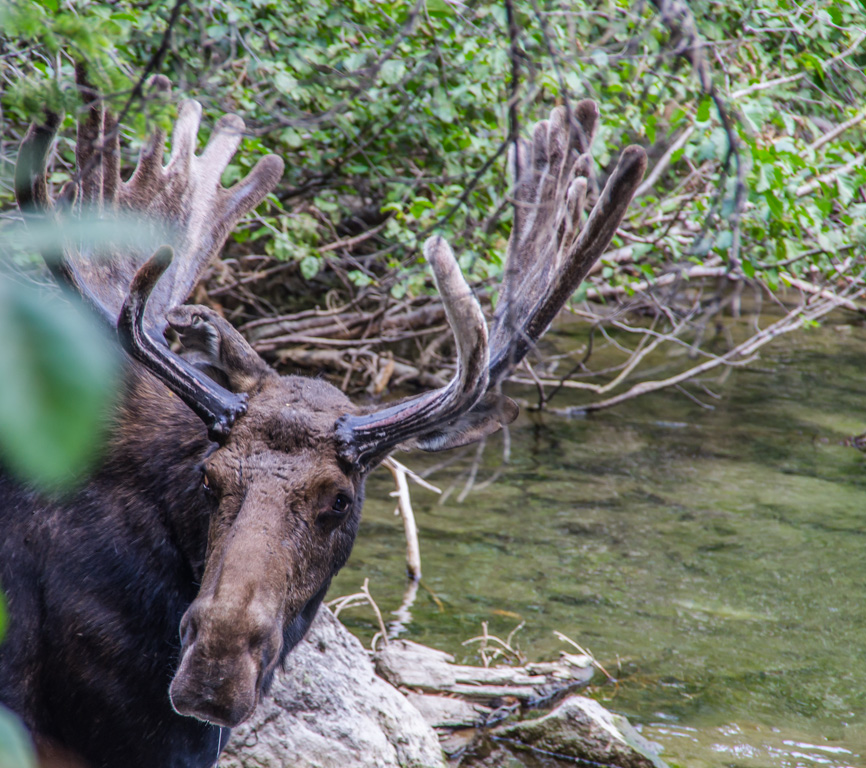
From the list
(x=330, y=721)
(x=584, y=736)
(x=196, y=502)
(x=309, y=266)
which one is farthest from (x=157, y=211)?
(x=309, y=266)

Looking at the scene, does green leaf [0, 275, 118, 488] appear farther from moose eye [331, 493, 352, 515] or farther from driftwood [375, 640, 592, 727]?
driftwood [375, 640, 592, 727]

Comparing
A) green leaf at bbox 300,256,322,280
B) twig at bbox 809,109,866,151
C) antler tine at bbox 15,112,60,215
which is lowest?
green leaf at bbox 300,256,322,280

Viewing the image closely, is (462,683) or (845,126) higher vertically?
(845,126)

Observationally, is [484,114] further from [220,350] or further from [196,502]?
[196,502]

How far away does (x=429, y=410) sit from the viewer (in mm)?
2787

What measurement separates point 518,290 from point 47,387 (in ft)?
8.25

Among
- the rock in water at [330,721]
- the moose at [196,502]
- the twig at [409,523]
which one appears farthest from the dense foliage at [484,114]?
the rock in water at [330,721]

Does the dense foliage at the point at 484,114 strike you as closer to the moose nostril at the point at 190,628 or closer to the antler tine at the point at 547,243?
the antler tine at the point at 547,243

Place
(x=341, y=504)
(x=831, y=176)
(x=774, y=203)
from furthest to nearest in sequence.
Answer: (x=831, y=176) → (x=774, y=203) → (x=341, y=504)

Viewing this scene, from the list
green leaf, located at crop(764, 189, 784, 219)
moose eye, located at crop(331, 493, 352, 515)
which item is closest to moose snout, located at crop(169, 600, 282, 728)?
moose eye, located at crop(331, 493, 352, 515)

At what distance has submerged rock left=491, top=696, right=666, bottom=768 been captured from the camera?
12.8 feet

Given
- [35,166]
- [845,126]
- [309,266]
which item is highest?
[35,166]

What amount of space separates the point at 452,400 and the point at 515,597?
301 centimetres

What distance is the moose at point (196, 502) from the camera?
2439mm
